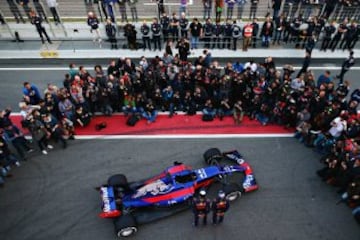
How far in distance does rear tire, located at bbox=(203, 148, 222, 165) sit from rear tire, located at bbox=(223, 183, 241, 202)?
1.08m

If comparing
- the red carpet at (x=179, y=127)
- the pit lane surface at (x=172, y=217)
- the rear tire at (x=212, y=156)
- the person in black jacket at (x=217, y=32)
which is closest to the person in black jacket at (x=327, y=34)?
the person in black jacket at (x=217, y=32)

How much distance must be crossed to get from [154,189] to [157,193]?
147 millimetres

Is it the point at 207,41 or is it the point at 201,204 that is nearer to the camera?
the point at 201,204

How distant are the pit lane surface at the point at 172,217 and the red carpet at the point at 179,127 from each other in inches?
19.4

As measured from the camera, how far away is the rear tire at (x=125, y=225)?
788 centimetres

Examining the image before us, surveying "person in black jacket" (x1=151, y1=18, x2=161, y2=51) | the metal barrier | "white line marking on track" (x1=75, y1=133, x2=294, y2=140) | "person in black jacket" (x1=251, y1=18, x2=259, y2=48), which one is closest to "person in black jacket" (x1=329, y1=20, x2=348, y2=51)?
the metal barrier

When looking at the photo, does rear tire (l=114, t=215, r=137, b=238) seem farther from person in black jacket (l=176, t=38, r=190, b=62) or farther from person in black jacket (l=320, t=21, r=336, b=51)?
person in black jacket (l=320, t=21, r=336, b=51)

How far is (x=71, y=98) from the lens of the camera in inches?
435

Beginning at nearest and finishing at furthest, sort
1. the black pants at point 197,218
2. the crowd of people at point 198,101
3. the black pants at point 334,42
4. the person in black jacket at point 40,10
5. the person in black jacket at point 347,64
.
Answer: the black pants at point 197,218
the crowd of people at point 198,101
the person in black jacket at point 347,64
the black pants at point 334,42
the person in black jacket at point 40,10

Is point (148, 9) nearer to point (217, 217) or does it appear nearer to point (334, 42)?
point (334, 42)

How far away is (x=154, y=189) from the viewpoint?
8523 millimetres

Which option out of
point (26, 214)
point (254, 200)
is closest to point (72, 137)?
point (26, 214)

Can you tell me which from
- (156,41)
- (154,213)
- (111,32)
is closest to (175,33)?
(156,41)

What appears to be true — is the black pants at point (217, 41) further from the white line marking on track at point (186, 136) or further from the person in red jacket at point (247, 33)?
the white line marking on track at point (186, 136)
